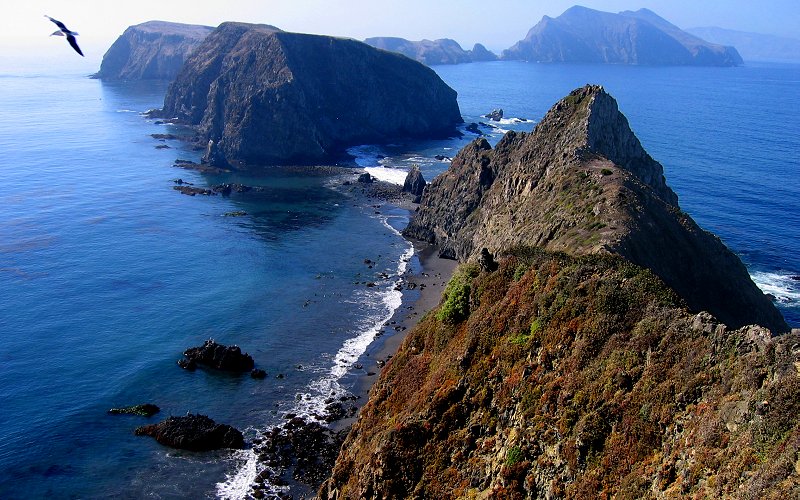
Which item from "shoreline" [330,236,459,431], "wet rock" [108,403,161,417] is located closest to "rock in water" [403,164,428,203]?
"shoreline" [330,236,459,431]

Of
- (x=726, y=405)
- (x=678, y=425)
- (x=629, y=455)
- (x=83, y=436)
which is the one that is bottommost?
(x=83, y=436)

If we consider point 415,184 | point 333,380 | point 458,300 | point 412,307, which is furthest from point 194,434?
point 415,184

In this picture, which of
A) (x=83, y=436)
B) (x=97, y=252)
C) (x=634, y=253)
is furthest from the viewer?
(x=97, y=252)

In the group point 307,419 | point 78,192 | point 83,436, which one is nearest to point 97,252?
point 78,192

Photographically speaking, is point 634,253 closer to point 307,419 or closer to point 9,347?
point 307,419

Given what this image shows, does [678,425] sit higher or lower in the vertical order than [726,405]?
lower

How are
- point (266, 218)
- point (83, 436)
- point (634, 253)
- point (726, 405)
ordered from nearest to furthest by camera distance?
point (726, 405) → point (634, 253) → point (83, 436) → point (266, 218)
